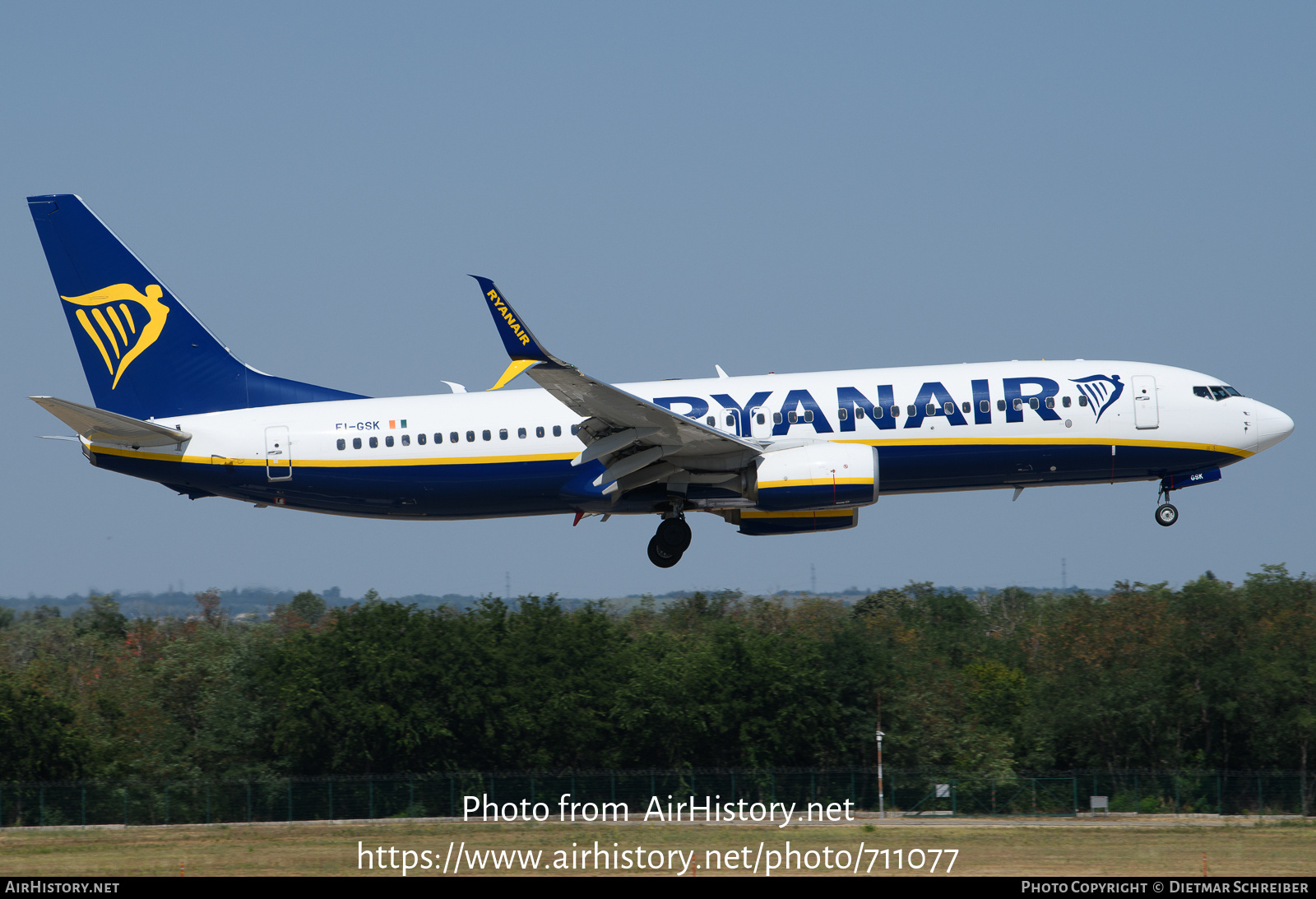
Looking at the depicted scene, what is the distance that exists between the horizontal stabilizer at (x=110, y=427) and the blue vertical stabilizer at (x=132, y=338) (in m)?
1.73

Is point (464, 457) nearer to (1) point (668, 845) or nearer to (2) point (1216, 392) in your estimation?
(1) point (668, 845)

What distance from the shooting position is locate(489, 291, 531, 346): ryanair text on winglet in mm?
33469

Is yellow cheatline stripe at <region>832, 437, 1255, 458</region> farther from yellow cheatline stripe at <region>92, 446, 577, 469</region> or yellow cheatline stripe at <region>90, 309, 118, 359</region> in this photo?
yellow cheatline stripe at <region>90, 309, 118, 359</region>

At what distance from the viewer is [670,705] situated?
70312 millimetres

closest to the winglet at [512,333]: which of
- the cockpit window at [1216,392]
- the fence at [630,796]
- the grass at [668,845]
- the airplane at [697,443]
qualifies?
the airplane at [697,443]

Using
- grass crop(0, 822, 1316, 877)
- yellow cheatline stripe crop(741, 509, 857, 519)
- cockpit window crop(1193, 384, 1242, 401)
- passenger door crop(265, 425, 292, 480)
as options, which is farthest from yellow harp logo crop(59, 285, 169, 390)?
cockpit window crop(1193, 384, 1242, 401)

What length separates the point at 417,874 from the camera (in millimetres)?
33500

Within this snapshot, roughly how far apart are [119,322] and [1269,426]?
1322 inches

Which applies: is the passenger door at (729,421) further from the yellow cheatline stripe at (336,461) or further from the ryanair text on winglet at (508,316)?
the ryanair text on winglet at (508,316)

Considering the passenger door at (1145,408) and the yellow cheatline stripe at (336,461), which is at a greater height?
the passenger door at (1145,408)

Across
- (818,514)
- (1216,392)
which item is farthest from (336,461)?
(1216,392)

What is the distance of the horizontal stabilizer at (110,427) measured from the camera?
3628cm

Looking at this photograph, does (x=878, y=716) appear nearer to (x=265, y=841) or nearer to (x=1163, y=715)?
(x=1163, y=715)

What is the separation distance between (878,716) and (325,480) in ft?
131
